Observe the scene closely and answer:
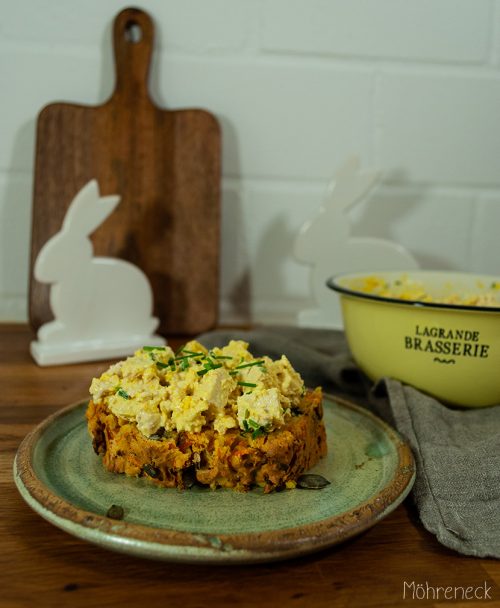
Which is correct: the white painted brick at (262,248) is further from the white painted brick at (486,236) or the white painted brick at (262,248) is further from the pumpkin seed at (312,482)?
the pumpkin seed at (312,482)

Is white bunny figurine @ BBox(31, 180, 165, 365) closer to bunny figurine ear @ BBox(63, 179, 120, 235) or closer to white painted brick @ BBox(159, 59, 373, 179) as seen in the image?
bunny figurine ear @ BBox(63, 179, 120, 235)

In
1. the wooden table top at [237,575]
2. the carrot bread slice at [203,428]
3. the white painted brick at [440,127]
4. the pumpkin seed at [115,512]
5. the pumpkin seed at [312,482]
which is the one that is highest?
the white painted brick at [440,127]

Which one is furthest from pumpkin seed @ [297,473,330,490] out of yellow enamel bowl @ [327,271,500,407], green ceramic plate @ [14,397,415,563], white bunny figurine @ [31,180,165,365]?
white bunny figurine @ [31,180,165,365]

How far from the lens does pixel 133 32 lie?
4.01 feet

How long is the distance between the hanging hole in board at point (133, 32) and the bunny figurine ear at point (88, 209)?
0.38 metres

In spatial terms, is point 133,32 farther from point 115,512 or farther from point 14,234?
point 115,512

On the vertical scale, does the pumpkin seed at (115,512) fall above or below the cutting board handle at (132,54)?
below

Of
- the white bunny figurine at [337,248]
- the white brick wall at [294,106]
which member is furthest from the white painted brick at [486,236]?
the white bunny figurine at [337,248]

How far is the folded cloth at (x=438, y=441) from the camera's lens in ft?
1.87

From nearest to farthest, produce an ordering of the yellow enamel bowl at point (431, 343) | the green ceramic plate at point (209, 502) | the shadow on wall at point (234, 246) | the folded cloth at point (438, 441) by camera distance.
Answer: the green ceramic plate at point (209, 502), the folded cloth at point (438, 441), the yellow enamel bowl at point (431, 343), the shadow on wall at point (234, 246)

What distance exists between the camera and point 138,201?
48.1 inches

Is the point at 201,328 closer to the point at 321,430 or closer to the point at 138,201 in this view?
the point at 138,201

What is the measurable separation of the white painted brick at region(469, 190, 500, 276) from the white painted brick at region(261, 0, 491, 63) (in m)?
0.31

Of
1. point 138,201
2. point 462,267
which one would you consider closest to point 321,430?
point 138,201
